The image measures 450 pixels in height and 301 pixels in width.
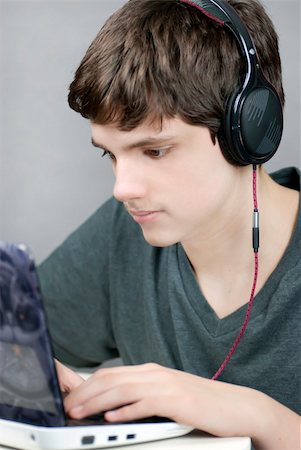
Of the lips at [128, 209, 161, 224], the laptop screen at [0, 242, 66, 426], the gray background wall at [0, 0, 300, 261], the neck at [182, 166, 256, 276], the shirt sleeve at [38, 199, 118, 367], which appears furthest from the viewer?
the gray background wall at [0, 0, 300, 261]

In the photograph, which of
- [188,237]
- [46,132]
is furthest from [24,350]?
[46,132]

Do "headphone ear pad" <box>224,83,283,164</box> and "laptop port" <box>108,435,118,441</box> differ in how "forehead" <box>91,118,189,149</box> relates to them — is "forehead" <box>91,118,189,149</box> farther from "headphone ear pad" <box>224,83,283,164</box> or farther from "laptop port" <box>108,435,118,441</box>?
"laptop port" <box>108,435,118,441</box>

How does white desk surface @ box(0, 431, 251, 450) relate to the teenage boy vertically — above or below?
below

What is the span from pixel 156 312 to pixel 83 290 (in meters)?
0.21

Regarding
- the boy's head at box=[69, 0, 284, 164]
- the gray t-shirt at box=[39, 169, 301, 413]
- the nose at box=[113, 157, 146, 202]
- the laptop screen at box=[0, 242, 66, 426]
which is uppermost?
the boy's head at box=[69, 0, 284, 164]

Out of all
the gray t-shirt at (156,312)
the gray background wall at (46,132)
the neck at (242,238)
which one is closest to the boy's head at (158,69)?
the neck at (242,238)

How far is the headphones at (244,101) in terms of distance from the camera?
111 centimetres

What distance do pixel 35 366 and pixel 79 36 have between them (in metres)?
1.13

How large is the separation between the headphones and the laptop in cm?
41

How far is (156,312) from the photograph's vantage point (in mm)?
1402

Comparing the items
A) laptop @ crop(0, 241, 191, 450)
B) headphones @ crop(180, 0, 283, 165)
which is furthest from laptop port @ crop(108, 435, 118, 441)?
headphones @ crop(180, 0, 283, 165)

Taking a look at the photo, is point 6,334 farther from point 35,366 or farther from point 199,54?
point 199,54

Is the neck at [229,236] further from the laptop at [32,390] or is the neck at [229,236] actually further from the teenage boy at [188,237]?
the laptop at [32,390]

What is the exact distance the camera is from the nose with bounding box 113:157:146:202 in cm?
109
